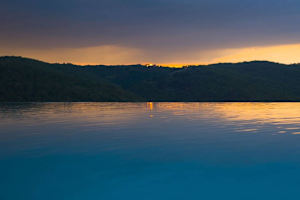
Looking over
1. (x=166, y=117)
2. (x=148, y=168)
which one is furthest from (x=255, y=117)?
(x=148, y=168)

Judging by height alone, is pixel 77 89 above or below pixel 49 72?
below

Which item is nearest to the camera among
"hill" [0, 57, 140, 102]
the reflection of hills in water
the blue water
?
the blue water

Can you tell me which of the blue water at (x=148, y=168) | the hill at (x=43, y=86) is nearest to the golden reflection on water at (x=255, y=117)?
the blue water at (x=148, y=168)

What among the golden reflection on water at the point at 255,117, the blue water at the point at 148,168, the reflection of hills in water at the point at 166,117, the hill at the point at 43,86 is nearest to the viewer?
the blue water at the point at 148,168

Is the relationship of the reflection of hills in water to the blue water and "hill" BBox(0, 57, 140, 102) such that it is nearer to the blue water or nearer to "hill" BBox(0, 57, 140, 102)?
the blue water

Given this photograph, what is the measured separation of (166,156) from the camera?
51.5 ft

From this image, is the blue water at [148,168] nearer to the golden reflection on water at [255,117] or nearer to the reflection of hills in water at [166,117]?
the golden reflection on water at [255,117]

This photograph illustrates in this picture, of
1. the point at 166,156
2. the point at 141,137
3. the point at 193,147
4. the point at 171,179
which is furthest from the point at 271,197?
the point at 141,137

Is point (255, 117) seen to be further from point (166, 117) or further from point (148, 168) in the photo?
point (148, 168)

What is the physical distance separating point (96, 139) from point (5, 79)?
156 metres

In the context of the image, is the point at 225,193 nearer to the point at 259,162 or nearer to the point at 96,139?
the point at 259,162

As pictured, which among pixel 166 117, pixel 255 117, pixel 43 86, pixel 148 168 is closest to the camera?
pixel 148 168

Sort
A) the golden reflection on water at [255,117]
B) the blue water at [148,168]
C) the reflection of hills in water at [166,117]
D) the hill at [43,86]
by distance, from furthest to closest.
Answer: the hill at [43,86]
the reflection of hills in water at [166,117]
the golden reflection on water at [255,117]
the blue water at [148,168]

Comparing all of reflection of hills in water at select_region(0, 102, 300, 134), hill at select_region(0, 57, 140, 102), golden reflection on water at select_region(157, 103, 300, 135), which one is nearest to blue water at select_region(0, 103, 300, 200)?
golden reflection on water at select_region(157, 103, 300, 135)
